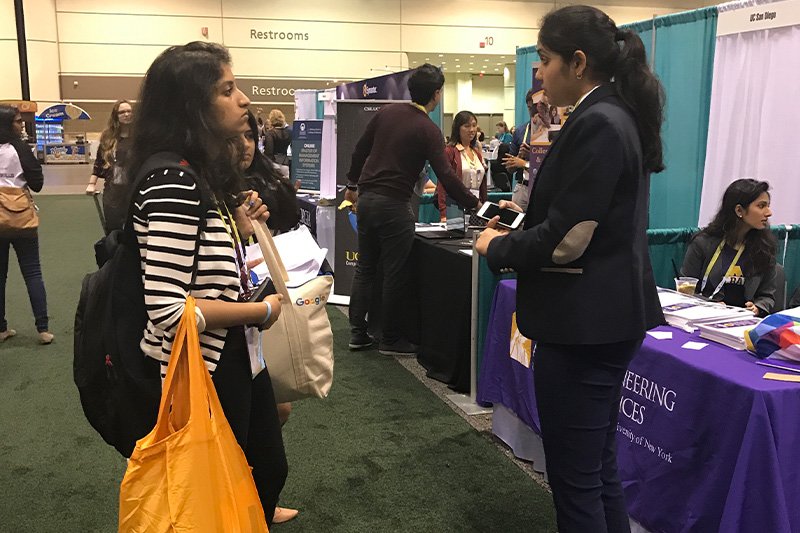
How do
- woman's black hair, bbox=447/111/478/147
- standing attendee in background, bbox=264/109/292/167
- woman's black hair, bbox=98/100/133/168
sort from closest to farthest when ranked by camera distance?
1. woman's black hair, bbox=98/100/133/168
2. woman's black hair, bbox=447/111/478/147
3. standing attendee in background, bbox=264/109/292/167

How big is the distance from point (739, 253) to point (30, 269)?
3898mm

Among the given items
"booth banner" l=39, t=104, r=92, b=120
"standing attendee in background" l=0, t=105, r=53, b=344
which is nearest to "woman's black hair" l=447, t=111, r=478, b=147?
"standing attendee in background" l=0, t=105, r=53, b=344

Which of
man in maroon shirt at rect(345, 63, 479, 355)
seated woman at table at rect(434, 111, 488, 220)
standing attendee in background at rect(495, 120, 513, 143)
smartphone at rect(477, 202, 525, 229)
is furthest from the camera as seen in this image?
standing attendee in background at rect(495, 120, 513, 143)

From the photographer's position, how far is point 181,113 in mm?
1417

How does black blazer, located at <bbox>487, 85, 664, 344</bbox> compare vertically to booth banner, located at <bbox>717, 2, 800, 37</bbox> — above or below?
below

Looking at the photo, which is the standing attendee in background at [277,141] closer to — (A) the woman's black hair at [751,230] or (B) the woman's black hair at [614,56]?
(A) the woman's black hair at [751,230]

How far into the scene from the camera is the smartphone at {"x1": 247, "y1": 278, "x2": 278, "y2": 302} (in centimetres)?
155

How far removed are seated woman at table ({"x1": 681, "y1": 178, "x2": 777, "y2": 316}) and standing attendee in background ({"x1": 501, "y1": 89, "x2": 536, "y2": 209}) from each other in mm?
853

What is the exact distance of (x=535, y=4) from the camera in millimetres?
18203

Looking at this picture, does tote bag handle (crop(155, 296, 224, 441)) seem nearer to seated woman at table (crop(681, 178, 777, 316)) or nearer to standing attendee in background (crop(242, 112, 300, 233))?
standing attendee in background (crop(242, 112, 300, 233))

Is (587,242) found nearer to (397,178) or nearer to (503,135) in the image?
(397,178)

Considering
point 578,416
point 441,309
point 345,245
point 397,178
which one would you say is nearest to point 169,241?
point 578,416

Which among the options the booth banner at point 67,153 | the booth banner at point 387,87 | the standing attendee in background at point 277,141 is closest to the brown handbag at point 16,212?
the booth banner at point 387,87

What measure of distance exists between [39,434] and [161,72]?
7.81ft
